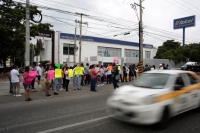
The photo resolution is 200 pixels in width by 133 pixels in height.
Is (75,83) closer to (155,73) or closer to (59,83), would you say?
(59,83)

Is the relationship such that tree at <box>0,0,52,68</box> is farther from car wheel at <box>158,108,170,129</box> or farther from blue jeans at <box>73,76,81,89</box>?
car wheel at <box>158,108,170,129</box>

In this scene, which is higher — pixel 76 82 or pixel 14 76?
pixel 14 76

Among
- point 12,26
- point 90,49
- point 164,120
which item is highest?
point 12,26

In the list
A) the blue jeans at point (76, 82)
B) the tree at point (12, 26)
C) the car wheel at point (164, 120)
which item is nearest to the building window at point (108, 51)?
the tree at point (12, 26)

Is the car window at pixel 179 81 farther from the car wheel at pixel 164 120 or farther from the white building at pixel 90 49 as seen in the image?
the white building at pixel 90 49

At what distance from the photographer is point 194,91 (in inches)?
224

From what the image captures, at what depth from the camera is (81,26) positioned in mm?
31641

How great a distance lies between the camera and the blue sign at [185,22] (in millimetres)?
49812

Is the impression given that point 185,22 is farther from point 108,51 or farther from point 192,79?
point 192,79

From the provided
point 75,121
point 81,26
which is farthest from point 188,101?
point 81,26

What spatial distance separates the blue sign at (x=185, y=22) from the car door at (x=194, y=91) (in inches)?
1998

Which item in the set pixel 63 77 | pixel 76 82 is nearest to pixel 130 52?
pixel 76 82

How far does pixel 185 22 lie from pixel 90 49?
1122 inches

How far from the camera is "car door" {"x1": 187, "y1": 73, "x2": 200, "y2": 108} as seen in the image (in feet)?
18.3
